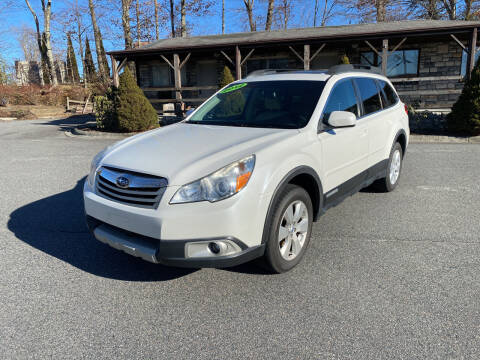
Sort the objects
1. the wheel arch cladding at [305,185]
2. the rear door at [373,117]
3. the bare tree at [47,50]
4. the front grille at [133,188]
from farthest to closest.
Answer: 1. the bare tree at [47,50]
2. the rear door at [373,117]
3. the wheel arch cladding at [305,185]
4. the front grille at [133,188]

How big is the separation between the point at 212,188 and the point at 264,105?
1.75 m

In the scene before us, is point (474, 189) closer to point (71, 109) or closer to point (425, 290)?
point (425, 290)

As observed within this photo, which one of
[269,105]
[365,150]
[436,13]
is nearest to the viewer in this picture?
[269,105]

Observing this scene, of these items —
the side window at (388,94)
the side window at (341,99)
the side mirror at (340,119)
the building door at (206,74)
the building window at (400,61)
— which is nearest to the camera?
the side mirror at (340,119)

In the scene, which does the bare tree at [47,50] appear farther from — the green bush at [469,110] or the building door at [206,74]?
the green bush at [469,110]

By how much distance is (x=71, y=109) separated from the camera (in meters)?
26.9

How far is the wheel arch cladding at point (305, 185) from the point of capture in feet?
9.72

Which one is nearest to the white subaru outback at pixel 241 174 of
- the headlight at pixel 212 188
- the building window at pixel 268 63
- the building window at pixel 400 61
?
the headlight at pixel 212 188

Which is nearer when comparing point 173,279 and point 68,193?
point 173,279

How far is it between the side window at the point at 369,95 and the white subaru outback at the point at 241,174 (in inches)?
1.6

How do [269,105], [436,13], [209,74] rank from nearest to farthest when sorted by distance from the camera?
[269,105] → [209,74] → [436,13]

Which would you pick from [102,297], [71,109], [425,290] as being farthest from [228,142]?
[71,109]

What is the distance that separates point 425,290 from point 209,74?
2020 centimetres

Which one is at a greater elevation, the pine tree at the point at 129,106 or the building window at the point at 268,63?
the building window at the point at 268,63
